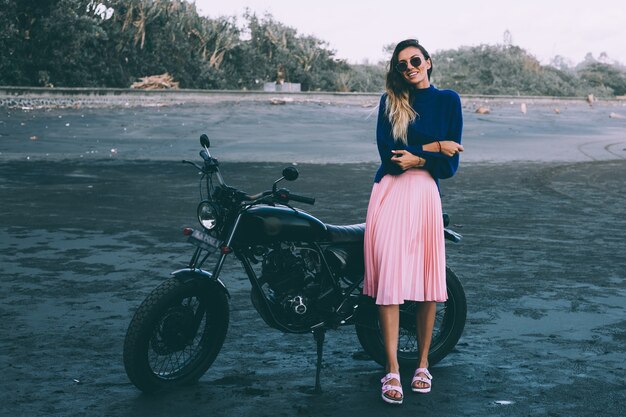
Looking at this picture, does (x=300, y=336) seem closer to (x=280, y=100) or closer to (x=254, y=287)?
(x=254, y=287)

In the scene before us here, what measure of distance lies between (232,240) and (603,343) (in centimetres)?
264

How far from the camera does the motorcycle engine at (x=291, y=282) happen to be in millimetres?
5250

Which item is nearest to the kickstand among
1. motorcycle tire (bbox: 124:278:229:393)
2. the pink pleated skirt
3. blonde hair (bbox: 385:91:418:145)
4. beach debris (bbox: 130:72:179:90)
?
the pink pleated skirt

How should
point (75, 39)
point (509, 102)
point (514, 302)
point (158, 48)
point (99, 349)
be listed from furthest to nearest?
point (509, 102) → point (158, 48) → point (75, 39) → point (514, 302) → point (99, 349)

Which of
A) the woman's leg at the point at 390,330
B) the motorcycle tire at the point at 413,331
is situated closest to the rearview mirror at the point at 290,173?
the woman's leg at the point at 390,330

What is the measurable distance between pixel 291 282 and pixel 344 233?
400 millimetres

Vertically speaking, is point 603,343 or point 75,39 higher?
point 75,39

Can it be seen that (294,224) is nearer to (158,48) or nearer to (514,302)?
(514,302)

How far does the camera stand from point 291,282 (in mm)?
5281

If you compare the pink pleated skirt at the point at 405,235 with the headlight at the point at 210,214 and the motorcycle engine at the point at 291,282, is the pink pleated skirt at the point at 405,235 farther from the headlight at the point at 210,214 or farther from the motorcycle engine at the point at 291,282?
the headlight at the point at 210,214

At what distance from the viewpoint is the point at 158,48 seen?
126 feet

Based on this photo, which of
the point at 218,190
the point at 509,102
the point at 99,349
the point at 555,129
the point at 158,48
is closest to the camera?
the point at 218,190

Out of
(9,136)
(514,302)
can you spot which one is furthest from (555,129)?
(514,302)

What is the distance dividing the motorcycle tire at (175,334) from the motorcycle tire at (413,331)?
2.69ft
